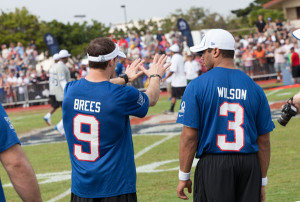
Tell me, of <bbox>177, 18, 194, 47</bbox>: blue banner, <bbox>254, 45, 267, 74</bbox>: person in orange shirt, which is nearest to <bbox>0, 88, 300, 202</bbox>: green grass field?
<bbox>254, 45, 267, 74</bbox>: person in orange shirt

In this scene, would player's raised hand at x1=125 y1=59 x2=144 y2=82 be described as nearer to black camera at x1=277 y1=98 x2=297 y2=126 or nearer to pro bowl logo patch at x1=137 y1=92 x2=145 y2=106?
pro bowl logo patch at x1=137 y1=92 x2=145 y2=106

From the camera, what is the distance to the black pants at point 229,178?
14.3 ft

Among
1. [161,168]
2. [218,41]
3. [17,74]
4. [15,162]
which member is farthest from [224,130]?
[17,74]

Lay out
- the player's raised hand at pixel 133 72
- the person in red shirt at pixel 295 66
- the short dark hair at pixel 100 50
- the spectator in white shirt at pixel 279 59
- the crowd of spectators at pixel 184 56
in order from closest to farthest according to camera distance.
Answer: the short dark hair at pixel 100 50 < the player's raised hand at pixel 133 72 < the person in red shirt at pixel 295 66 < the spectator in white shirt at pixel 279 59 < the crowd of spectators at pixel 184 56

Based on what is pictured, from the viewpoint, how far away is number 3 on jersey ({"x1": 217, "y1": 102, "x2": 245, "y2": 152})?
172 inches

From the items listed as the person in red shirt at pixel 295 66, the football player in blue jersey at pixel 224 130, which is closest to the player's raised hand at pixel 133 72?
the football player in blue jersey at pixel 224 130

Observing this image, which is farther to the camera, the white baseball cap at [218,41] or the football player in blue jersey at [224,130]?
the white baseball cap at [218,41]

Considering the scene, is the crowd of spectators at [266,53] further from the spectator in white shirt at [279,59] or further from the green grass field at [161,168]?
the green grass field at [161,168]

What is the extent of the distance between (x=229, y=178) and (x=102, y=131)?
104 centimetres

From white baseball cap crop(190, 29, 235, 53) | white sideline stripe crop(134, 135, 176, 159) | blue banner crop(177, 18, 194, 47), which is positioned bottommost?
white sideline stripe crop(134, 135, 176, 159)

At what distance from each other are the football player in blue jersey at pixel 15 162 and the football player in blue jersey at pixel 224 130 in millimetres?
1703

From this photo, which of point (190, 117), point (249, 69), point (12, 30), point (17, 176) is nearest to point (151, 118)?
point (249, 69)

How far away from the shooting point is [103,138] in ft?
14.4

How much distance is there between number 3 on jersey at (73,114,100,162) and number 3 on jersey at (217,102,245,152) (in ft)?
3.12
